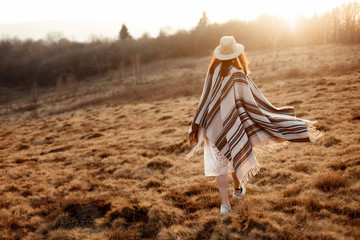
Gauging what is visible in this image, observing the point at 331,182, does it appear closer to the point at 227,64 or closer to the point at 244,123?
the point at 244,123

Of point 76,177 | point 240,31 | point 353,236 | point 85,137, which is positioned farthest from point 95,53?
point 353,236

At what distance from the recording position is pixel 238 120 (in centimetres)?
352

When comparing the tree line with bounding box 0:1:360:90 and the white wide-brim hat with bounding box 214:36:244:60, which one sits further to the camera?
the tree line with bounding box 0:1:360:90

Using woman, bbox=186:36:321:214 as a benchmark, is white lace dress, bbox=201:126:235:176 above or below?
below

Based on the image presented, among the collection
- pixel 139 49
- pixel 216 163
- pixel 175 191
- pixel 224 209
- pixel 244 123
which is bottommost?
pixel 175 191

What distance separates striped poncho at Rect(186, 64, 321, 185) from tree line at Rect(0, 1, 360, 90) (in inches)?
2072

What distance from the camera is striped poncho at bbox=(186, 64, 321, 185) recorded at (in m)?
3.49

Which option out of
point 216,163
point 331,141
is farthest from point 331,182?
point 331,141

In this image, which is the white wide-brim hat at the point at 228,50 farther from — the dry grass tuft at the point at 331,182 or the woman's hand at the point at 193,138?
the dry grass tuft at the point at 331,182

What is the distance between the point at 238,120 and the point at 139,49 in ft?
234

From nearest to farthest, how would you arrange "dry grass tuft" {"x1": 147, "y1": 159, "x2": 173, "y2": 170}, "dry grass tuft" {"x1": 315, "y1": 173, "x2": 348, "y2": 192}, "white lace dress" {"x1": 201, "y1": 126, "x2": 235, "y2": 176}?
"white lace dress" {"x1": 201, "y1": 126, "x2": 235, "y2": 176}
"dry grass tuft" {"x1": 315, "y1": 173, "x2": 348, "y2": 192}
"dry grass tuft" {"x1": 147, "y1": 159, "x2": 173, "y2": 170}

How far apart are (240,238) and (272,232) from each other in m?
0.39

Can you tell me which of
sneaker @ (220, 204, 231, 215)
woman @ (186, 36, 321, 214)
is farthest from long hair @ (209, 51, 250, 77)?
sneaker @ (220, 204, 231, 215)

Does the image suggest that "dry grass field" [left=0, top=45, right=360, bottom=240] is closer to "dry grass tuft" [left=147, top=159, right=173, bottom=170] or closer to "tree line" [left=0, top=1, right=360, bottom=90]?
"dry grass tuft" [left=147, top=159, right=173, bottom=170]
